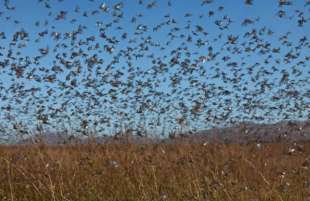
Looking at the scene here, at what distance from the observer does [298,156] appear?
13.9 m

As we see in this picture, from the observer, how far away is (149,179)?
26.6 feet

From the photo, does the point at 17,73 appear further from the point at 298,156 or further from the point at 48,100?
the point at 298,156

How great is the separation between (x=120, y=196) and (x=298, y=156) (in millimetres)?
8097

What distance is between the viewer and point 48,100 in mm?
12609

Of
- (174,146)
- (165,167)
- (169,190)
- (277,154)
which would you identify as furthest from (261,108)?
(169,190)

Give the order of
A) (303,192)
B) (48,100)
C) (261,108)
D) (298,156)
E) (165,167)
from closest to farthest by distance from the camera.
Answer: (303,192) → (165,167) → (48,100) → (298,156) → (261,108)

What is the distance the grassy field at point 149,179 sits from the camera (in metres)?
6.30

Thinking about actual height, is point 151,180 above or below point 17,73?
below

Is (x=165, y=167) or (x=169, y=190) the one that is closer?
(x=169, y=190)

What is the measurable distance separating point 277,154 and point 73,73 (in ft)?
20.0

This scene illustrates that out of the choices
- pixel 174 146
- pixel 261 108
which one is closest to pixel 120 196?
pixel 174 146

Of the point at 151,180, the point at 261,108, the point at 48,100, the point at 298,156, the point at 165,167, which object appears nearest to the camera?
the point at 151,180

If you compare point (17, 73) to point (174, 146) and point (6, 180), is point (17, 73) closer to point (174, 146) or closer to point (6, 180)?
point (6, 180)

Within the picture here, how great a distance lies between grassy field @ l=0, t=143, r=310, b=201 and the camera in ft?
20.7
